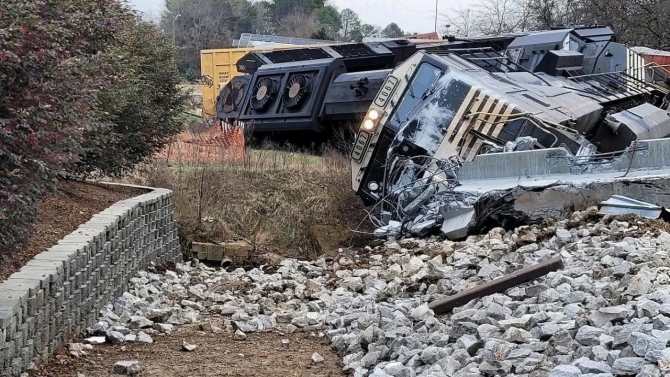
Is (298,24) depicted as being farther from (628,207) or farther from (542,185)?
(628,207)

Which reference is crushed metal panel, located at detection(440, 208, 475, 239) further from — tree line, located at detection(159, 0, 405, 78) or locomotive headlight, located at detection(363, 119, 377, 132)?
tree line, located at detection(159, 0, 405, 78)

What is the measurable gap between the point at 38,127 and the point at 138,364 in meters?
2.15

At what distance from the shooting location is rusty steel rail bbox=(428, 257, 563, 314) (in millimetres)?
7605

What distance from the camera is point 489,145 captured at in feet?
44.3

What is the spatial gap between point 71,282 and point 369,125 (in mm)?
8232

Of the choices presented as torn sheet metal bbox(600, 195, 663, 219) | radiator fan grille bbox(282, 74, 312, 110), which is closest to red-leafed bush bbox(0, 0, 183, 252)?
torn sheet metal bbox(600, 195, 663, 219)

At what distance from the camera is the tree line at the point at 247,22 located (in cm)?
6669

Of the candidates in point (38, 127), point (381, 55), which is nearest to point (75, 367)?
point (38, 127)

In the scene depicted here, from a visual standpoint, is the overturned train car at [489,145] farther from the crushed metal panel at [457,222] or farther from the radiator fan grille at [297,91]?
the radiator fan grille at [297,91]

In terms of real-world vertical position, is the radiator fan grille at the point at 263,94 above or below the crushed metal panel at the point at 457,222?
above

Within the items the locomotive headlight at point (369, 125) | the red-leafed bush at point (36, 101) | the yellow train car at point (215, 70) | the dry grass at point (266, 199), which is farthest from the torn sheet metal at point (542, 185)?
the yellow train car at point (215, 70)

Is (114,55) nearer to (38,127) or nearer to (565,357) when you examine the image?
(38,127)

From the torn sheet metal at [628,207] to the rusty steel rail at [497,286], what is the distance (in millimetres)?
2575

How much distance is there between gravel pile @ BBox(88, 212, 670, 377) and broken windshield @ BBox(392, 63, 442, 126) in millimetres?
2513
